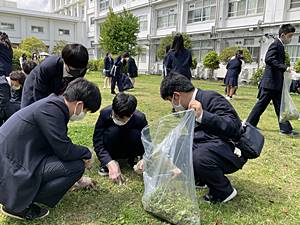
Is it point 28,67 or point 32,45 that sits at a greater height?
point 32,45

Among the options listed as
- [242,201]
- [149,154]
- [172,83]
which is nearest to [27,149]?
[149,154]

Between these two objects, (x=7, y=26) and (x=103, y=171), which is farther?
(x=7, y=26)

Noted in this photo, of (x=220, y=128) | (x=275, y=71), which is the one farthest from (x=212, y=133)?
(x=275, y=71)

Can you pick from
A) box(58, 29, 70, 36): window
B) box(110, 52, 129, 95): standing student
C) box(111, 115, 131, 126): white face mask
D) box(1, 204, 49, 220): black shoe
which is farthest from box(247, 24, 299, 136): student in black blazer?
box(58, 29, 70, 36): window

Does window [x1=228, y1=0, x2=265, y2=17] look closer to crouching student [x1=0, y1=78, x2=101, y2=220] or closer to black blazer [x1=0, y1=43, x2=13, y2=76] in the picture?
black blazer [x1=0, y1=43, x2=13, y2=76]

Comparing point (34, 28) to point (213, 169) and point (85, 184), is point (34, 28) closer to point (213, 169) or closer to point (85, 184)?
point (85, 184)

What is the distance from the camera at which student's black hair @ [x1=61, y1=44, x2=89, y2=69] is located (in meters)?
2.50

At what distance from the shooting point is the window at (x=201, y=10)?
20322 millimetres

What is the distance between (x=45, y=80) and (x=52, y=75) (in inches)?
3.1

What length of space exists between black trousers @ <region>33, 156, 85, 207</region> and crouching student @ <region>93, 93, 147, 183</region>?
1.76 ft

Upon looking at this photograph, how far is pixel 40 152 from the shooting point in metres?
2.13

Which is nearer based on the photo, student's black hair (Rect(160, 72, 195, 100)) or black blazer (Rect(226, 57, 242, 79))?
student's black hair (Rect(160, 72, 195, 100))

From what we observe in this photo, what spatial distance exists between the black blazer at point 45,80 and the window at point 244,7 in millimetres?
16924

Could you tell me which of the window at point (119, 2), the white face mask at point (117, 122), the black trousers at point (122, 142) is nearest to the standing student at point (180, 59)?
the black trousers at point (122, 142)
